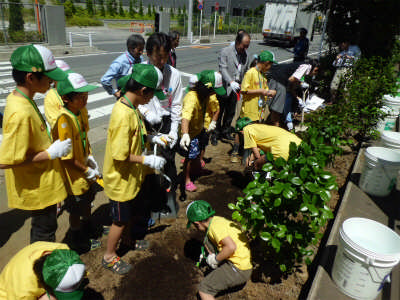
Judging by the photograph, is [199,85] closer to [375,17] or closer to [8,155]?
[8,155]

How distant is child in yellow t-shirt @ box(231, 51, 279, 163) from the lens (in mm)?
4621

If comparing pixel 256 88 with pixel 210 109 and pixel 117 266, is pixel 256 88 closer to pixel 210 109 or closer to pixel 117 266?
pixel 210 109

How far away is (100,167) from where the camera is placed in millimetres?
4566

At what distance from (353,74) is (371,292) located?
17.9 ft

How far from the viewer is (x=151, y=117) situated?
3088 mm

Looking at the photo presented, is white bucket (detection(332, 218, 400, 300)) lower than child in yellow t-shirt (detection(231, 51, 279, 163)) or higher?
lower

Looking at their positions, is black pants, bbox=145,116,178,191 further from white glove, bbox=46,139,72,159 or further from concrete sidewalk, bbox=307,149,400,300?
concrete sidewalk, bbox=307,149,400,300

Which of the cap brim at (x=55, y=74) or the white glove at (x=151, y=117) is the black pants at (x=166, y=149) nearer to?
the white glove at (x=151, y=117)

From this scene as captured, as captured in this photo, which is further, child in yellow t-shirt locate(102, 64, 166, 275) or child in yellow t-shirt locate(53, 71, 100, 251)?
child in yellow t-shirt locate(53, 71, 100, 251)

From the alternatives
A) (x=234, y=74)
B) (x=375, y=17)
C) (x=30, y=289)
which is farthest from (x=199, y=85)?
(x=375, y=17)

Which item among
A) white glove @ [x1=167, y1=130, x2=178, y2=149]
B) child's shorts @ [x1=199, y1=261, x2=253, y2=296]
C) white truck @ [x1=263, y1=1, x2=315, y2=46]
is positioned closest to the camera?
child's shorts @ [x1=199, y1=261, x2=253, y2=296]

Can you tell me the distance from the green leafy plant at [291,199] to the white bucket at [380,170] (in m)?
2.09

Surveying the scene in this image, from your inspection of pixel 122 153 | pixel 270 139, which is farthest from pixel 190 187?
pixel 122 153

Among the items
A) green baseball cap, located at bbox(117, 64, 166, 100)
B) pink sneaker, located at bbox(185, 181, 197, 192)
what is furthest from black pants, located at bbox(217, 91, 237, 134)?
green baseball cap, located at bbox(117, 64, 166, 100)
